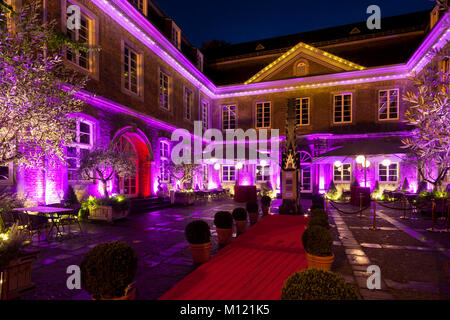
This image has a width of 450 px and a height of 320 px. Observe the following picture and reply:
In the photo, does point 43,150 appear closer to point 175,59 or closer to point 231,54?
point 175,59

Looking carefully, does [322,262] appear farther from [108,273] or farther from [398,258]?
[108,273]

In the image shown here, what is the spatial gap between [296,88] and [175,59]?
9.69 meters

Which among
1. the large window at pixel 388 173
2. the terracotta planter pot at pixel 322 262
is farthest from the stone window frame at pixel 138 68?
the large window at pixel 388 173

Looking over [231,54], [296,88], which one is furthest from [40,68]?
[231,54]

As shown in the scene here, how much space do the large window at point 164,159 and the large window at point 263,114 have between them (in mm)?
8463

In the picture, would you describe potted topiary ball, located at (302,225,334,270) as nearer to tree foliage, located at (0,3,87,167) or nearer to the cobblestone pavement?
the cobblestone pavement

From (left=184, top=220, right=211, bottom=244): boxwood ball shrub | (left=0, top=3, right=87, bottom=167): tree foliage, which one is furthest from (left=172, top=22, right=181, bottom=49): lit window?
(left=184, top=220, right=211, bottom=244): boxwood ball shrub

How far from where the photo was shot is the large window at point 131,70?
1298 cm

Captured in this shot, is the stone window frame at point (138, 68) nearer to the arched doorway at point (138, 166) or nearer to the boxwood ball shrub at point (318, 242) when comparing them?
the arched doorway at point (138, 166)

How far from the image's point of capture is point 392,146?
529 inches

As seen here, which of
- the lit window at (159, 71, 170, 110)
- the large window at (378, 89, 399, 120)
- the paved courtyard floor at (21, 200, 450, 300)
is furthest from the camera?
the large window at (378, 89, 399, 120)

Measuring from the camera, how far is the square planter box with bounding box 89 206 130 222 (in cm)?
907

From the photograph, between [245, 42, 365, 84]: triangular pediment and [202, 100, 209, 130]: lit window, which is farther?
[202, 100, 209, 130]: lit window

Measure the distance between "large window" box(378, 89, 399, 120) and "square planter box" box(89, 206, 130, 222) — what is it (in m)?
18.5
